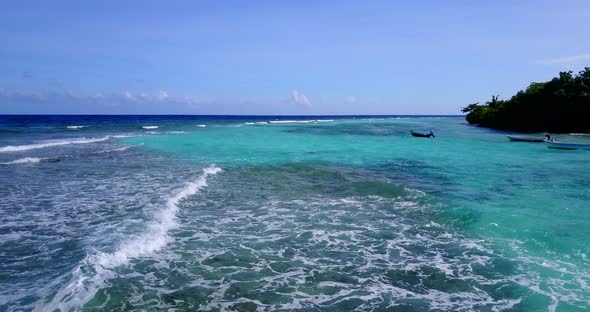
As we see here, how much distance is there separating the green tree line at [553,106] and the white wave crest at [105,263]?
60927mm

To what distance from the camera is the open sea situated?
23.3ft

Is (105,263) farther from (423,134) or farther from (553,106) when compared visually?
(553,106)

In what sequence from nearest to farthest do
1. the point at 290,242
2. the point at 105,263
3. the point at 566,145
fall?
the point at 105,263
the point at 290,242
the point at 566,145

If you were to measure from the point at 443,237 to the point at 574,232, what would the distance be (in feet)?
11.7

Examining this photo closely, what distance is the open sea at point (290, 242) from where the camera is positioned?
7.09 metres

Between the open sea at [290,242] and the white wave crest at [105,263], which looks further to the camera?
the open sea at [290,242]

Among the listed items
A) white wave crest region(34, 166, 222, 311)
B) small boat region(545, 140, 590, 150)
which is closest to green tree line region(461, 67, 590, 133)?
small boat region(545, 140, 590, 150)

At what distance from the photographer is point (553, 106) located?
5984 cm

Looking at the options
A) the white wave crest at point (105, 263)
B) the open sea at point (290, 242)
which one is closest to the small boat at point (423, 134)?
the open sea at point (290, 242)

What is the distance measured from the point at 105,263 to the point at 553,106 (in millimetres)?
65896

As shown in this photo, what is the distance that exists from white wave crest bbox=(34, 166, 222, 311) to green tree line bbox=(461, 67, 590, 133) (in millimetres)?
60927

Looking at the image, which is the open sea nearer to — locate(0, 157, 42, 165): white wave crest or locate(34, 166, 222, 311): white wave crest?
locate(34, 166, 222, 311): white wave crest

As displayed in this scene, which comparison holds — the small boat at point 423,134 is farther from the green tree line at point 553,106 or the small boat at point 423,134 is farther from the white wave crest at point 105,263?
the white wave crest at point 105,263

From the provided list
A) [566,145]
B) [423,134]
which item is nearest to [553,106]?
[423,134]
